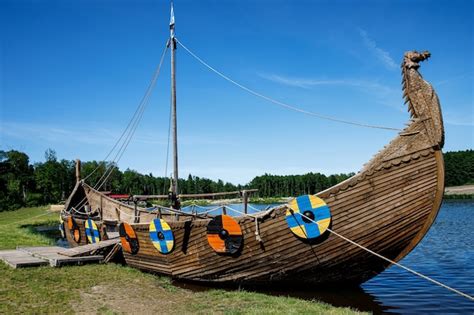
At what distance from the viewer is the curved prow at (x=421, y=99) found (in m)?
8.69

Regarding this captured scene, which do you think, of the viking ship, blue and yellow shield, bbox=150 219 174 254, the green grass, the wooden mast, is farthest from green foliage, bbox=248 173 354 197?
the viking ship

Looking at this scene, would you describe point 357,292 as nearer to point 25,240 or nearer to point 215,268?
point 215,268

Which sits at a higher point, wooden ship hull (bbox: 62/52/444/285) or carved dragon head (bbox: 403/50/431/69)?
carved dragon head (bbox: 403/50/431/69)

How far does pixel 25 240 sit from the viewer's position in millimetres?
20766

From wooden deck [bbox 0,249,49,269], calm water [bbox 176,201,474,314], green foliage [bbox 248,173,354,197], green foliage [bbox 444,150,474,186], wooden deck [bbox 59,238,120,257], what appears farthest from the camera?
green foliage [bbox 248,173,354,197]

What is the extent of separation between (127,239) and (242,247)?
473 cm

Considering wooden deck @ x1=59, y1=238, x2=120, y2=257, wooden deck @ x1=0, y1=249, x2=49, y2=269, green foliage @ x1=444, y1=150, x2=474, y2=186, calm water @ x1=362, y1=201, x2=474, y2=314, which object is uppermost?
green foliage @ x1=444, y1=150, x2=474, y2=186

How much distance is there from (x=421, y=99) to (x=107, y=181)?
8712 cm

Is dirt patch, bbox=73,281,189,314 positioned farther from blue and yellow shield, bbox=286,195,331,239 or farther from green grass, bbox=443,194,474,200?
green grass, bbox=443,194,474,200

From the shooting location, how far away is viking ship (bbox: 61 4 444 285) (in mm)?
8820

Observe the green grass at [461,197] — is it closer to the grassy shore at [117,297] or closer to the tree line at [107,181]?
the tree line at [107,181]

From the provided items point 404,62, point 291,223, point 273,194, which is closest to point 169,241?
point 291,223

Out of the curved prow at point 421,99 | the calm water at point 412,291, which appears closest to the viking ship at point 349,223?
the curved prow at point 421,99

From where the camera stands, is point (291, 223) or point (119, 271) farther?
point (119, 271)
